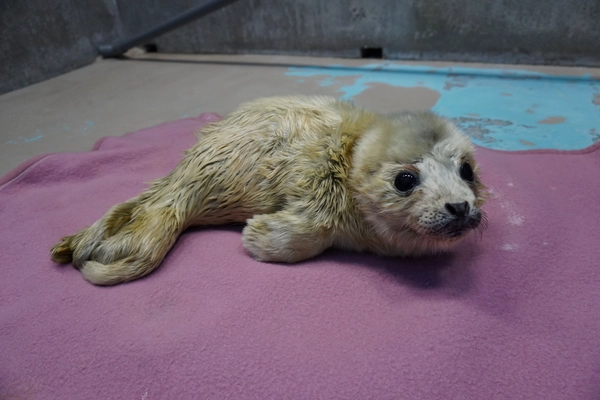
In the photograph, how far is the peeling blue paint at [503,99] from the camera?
6.49 feet

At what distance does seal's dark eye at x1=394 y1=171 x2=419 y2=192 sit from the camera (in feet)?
3.52

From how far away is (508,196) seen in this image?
1484mm

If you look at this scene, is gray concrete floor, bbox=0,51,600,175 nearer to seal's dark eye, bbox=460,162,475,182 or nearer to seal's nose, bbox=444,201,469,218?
seal's dark eye, bbox=460,162,475,182

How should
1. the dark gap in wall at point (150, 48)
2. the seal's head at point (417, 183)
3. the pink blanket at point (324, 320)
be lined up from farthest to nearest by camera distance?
1. the dark gap in wall at point (150, 48)
2. the seal's head at point (417, 183)
3. the pink blanket at point (324, 320)

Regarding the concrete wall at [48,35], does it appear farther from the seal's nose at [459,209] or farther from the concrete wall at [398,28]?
the seal's nose at [459,209]

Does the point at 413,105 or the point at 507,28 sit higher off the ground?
the point at 507,28

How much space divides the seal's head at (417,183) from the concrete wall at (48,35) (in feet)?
10.1

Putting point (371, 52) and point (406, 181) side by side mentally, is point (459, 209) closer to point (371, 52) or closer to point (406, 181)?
point (406, 181)

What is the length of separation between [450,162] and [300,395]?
25.2 inches

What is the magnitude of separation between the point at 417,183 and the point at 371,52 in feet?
8.65

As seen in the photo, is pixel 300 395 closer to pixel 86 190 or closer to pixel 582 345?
pixel 582 345

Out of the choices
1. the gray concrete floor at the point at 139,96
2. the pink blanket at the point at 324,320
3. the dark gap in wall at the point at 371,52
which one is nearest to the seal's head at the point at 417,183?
the pink blanket at the point at 324,320

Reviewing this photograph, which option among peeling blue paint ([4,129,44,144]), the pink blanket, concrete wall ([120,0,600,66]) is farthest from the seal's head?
concrete wall ([120,0,600,66])

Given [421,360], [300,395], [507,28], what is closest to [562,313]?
[421,360]
